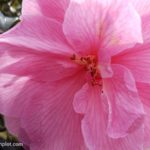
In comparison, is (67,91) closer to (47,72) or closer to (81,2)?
(47,72)

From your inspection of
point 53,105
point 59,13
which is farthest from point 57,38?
point 53,105

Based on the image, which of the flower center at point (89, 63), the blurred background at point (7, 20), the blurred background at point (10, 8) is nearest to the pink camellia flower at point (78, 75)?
the flower center at point (89, 63)

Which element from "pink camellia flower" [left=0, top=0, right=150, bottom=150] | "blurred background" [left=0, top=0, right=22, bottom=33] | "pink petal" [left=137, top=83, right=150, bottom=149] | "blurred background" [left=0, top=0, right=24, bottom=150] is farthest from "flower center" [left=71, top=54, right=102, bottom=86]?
"blurred background" [left=0, top=0, right=22, bottom=33]

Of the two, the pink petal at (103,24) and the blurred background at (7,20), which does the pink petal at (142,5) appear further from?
the blurred background at (7,20)

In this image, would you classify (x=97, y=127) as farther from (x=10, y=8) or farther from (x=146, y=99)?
(x=10, y=8)

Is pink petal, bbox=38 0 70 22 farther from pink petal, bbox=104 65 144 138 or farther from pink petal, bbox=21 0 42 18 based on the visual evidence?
pink petal, bbox=104 65 144 138
